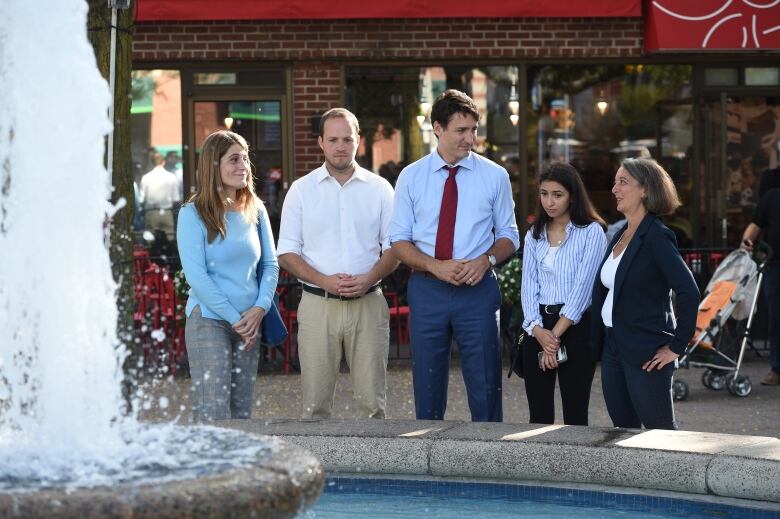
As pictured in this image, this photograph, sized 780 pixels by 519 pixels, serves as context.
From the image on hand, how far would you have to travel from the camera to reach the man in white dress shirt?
24.4ft

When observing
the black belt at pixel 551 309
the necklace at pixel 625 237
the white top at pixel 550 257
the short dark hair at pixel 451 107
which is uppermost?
the short dark hair at pixel 451 107

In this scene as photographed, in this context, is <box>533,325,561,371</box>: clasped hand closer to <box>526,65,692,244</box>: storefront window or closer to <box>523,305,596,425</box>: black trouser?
<box>523,305,596,425</box>: black trouser

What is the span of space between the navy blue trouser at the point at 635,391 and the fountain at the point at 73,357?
2.54 meters

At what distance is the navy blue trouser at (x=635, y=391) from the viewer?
21.7 feet

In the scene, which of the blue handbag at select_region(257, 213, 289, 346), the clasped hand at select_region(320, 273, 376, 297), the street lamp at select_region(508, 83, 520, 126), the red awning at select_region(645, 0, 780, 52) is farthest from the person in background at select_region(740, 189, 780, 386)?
the blue handbag at select_region(257, 213, 289, 346)

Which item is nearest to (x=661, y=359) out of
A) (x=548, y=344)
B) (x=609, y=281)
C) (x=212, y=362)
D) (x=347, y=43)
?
(x=609, y=281)

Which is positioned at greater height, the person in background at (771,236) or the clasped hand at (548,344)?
the person in background at (771,236)

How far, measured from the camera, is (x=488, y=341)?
23.6ft

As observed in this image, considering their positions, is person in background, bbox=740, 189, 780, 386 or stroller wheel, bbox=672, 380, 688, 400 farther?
person in background, bbox=740, 189, 780, 386

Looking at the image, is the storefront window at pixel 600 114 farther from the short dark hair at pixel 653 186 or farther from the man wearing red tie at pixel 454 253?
the short dark hair at pixel 653 186

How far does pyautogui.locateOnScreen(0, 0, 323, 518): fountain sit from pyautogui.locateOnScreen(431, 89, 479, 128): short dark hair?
2007mm

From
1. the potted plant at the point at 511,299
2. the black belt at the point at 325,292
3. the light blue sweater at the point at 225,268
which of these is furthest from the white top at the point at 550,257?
the potted plant at the point at 511,299

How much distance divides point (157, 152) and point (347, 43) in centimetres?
235

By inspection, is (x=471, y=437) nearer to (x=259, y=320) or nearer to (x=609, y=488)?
(x=609, y=488)
